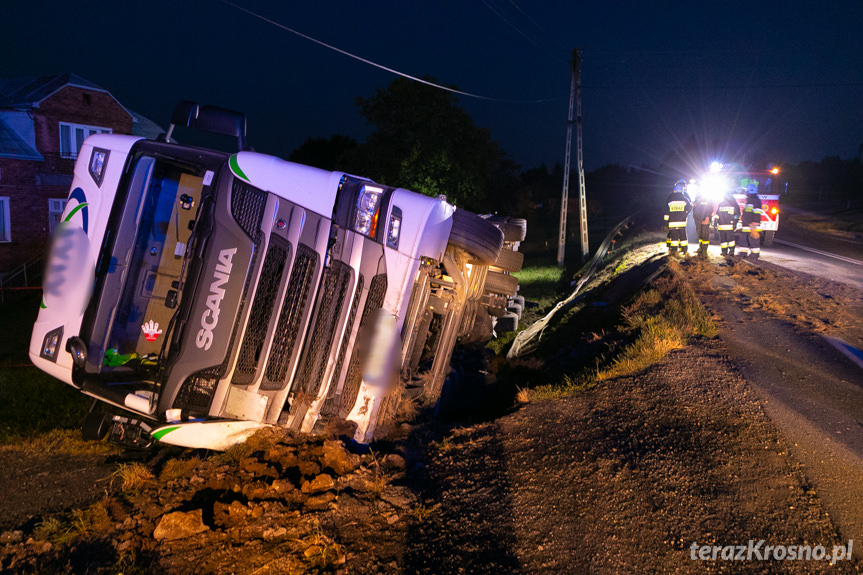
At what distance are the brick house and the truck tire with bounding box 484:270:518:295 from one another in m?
16.7

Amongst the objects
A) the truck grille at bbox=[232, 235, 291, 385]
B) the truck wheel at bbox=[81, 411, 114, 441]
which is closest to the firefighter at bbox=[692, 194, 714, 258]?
the truck grille at bbox=[232, 235, 291, 385]

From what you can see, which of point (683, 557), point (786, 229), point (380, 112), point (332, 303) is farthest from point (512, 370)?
point (786, 229)

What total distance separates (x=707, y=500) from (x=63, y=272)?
4767 millimetres

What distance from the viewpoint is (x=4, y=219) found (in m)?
16.8

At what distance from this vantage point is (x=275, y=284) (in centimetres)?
386

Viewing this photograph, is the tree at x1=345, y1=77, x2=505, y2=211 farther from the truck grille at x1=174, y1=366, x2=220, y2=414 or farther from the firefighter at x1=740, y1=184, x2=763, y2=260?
the truck grille at x1=174, y1=366, x2=220, y2=414

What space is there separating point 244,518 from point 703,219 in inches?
441

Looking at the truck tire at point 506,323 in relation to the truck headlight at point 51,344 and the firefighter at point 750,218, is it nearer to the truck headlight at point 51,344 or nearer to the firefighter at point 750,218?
the truck headlight at point 51,344

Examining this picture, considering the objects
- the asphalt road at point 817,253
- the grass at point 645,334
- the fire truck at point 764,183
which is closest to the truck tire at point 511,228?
the grass at point 645,334

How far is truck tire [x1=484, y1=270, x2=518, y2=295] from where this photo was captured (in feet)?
19.4

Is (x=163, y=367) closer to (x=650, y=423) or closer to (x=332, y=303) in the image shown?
(x=332, y=303)

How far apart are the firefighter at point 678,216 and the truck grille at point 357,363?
A: 932 cm

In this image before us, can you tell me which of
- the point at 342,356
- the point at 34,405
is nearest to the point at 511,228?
the point at 342,356

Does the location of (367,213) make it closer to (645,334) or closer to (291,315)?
(291,315)
